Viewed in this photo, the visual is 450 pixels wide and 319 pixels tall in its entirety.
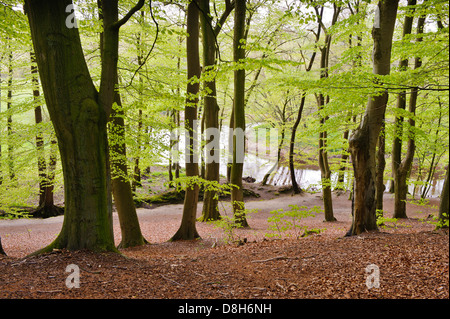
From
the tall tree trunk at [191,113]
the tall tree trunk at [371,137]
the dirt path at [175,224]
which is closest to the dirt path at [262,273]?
the tall tree trunk at [371,137]

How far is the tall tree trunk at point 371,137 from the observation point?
5871mm

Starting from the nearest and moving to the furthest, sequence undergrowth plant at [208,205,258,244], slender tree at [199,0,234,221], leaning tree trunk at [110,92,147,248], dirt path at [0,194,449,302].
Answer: dirt path at [0,194,449,302]
undergrowth plant at [208,205,258,244]
leaning tree trunk at [110,92,147,248]
slender tree at [199,0,234,221]

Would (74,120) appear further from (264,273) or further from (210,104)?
(210,104)

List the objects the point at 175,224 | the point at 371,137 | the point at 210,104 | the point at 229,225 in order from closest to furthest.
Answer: the point at 371,137
the point at 229,225
the point at 210,104
the point at 175,224

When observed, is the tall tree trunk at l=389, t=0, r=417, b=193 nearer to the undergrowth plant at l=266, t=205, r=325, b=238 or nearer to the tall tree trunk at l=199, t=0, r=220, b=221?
the undergrowth plant at l=266, t=205, r=325, b=238

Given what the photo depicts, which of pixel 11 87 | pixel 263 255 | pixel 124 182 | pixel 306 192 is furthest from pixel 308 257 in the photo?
pixel 306 192

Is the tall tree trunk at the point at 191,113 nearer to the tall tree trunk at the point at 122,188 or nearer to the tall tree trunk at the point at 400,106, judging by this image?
the tall tree trunk at the point at 122,188

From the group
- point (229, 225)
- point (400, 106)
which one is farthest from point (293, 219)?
point (400, 106)

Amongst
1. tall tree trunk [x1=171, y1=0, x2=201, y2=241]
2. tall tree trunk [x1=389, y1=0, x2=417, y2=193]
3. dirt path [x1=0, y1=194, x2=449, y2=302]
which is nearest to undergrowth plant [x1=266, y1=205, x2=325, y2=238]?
dirt path [x1=0, y1=194, x2=449, y2=302]

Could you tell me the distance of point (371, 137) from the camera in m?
6.06

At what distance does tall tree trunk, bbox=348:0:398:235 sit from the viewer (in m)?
5.87

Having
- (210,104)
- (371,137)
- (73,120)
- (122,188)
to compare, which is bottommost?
(122,188)

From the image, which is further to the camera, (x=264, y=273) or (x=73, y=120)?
(x=73, y=120)

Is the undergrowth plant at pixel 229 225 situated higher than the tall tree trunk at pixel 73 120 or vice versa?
the tall tree trunk at pixel 73 120
